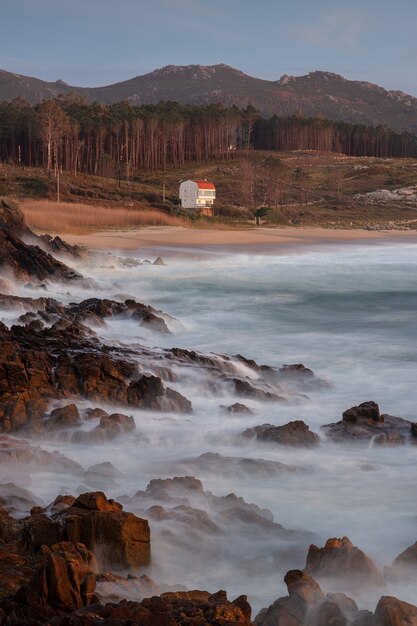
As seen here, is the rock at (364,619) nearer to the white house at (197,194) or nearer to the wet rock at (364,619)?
the wet rock at (364,619)

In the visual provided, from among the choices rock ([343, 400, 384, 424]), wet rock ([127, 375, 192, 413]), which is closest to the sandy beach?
wet rock ([127, 375, 192, 413])

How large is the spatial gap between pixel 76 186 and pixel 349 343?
48.0 metres

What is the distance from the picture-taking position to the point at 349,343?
18719mm

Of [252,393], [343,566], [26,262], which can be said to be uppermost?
[26,262]

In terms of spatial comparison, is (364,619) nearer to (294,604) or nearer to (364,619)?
(364,619)

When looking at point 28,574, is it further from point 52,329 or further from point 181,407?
point 52,329

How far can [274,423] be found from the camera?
1129 centimetres

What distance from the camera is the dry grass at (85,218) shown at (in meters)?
40.7

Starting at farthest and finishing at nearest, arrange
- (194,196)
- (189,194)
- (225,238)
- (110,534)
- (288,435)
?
(189,194), (194,196), (225,238), (288,435), (110,534)

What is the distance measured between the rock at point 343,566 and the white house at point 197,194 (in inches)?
2420

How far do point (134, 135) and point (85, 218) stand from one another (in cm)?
4877

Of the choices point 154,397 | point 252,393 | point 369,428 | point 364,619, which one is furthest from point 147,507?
point 252,393

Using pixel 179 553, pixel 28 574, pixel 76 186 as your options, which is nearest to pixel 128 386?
pixel 179 553

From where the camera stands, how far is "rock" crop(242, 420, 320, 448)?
987 cm
